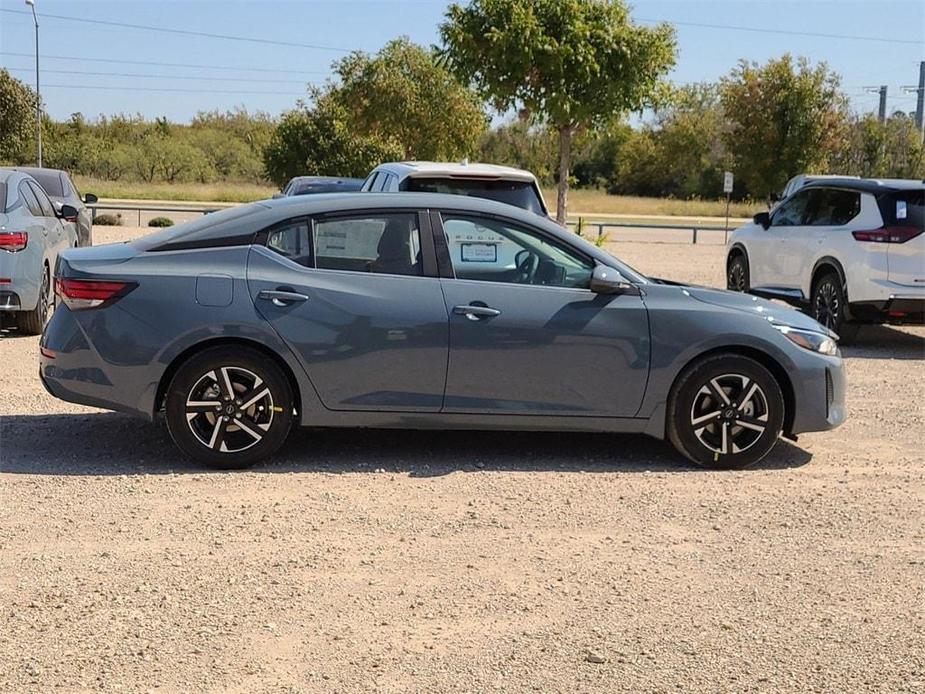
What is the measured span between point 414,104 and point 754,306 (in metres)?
37.5

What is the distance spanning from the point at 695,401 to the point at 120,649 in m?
3.93

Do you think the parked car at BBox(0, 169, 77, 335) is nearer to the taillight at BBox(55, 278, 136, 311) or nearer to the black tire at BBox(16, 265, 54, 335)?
the black tire at BBox(16, 265, 54, 335)

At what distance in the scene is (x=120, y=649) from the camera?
177 inches

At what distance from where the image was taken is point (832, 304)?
13438 mm

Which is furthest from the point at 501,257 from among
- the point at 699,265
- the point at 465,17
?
the point at 699,265

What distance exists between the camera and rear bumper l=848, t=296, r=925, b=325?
41.5ft

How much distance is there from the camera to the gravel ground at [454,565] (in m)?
4.46

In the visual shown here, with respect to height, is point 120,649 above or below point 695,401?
below

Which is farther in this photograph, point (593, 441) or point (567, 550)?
point (593, 441)

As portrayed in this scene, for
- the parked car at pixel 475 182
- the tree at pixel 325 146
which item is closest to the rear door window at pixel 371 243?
the parked car at pixel 475 182

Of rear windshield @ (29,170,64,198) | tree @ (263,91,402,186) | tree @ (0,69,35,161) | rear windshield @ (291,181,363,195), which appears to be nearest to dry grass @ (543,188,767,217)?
tree @ (263,91,402,186)

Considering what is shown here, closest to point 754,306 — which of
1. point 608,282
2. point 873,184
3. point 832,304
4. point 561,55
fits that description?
point 608,282

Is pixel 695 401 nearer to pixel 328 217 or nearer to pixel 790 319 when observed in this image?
pixel 790 319

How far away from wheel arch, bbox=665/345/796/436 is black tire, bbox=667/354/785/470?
2 centimetres
